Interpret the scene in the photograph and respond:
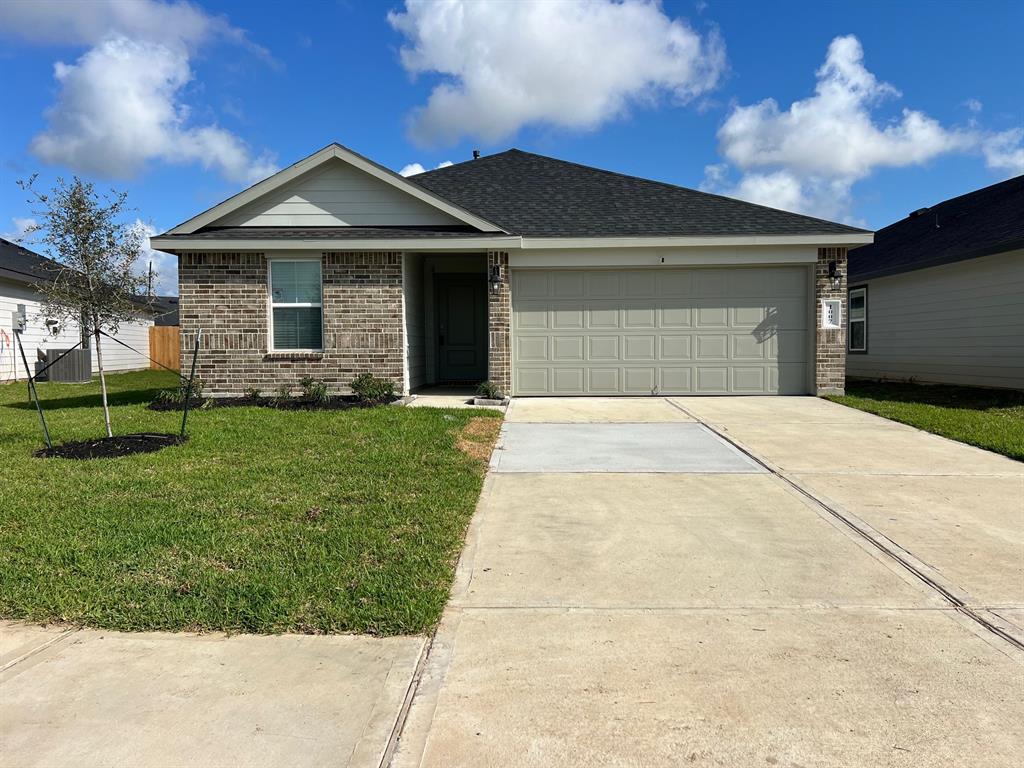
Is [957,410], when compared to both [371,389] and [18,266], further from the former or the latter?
[18,266]

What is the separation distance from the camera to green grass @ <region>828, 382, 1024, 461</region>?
8383mm

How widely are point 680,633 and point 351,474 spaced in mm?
3786

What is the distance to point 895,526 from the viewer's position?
16.6 feet

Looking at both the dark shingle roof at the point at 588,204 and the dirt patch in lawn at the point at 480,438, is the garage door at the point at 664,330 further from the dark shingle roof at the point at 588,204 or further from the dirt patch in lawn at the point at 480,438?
the dirt patch in lawn at the point at 480,438

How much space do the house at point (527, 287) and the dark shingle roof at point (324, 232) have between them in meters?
0.03

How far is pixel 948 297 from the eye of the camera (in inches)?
593

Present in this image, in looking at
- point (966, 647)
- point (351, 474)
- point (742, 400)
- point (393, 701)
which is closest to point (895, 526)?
point (966, 647)

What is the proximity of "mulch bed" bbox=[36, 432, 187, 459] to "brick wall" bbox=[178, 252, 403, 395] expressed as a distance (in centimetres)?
392

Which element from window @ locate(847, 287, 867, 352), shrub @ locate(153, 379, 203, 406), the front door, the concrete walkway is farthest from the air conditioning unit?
window @ locate(847, 287, 867, 352)

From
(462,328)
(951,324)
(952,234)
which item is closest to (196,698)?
(462,328)

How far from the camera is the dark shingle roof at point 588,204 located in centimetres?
1221

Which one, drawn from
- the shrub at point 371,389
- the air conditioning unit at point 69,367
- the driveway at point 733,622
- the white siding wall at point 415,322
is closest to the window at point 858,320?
the white siding wall at point 415,322

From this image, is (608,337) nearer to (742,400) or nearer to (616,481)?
(742,400)

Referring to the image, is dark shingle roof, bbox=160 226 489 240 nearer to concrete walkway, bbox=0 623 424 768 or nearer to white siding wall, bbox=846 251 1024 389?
concrete walkway, bbox=0 623 424 768
